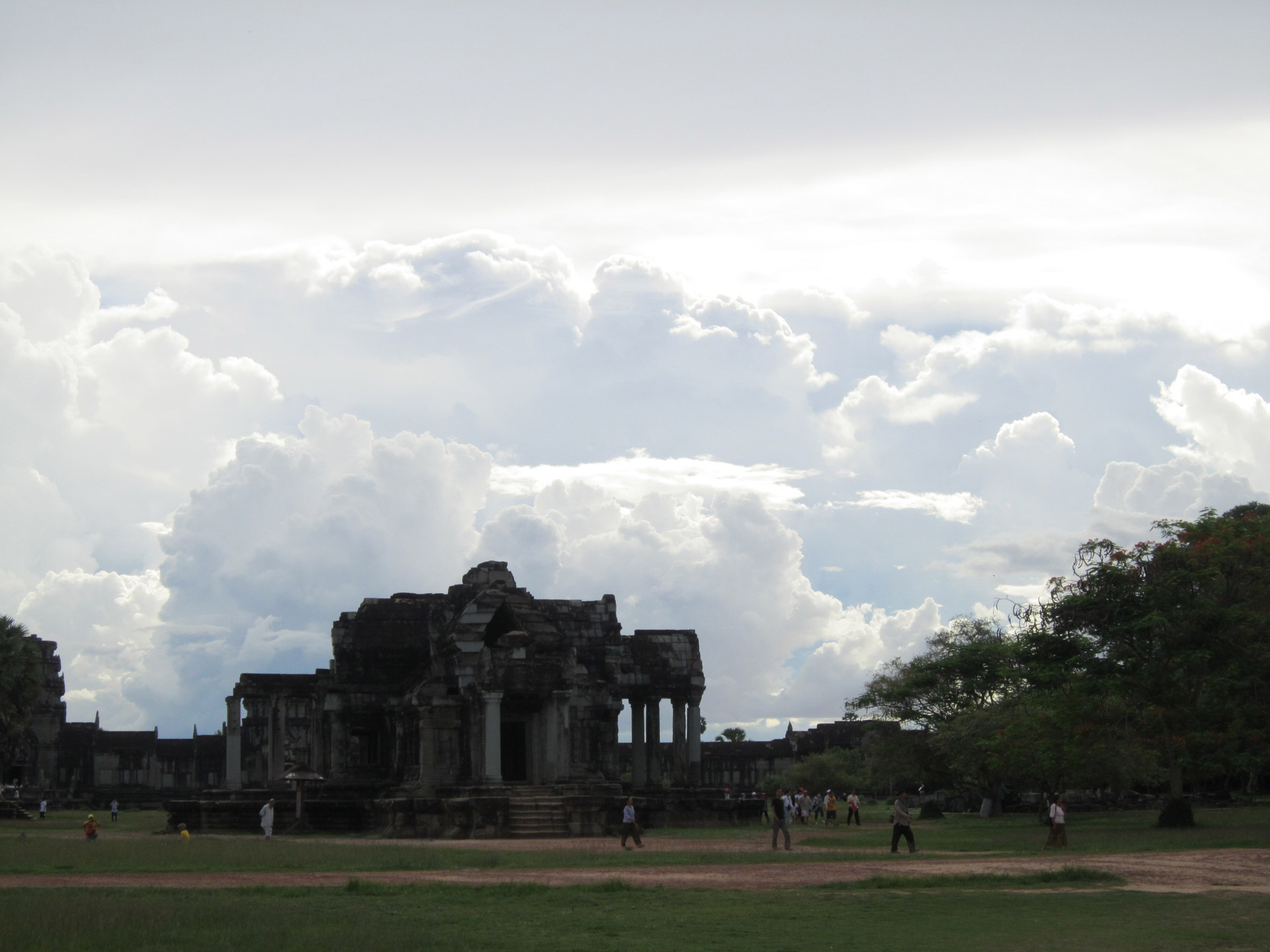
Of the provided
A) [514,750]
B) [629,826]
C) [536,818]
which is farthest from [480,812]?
[629,826]

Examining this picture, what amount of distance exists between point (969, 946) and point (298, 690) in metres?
44.1

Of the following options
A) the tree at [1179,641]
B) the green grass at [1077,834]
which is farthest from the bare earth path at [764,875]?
the tree at [1179,641]

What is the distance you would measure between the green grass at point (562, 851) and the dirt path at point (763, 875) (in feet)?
3.58

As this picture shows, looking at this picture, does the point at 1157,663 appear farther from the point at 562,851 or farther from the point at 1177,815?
the point at 562,851

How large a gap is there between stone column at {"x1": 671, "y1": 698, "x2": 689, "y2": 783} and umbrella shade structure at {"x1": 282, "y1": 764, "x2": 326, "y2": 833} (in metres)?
15.9

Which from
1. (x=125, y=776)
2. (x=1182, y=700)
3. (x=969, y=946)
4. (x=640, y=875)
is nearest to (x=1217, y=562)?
(x=1182, y=700)

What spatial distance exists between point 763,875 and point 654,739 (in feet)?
101

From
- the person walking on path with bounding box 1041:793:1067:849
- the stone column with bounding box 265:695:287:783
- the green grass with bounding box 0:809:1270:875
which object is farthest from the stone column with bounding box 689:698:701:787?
the person walking on path with bounding box 1041:793:1067:849

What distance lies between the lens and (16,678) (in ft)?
182

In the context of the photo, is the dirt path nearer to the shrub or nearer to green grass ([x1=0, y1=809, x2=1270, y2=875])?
green grass ([x1=0, y1=809, x2=1270, y2=875])

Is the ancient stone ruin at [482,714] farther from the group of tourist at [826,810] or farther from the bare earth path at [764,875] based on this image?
the bare earth path at [764,875]

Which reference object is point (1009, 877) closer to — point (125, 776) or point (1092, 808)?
point (1092, 808)

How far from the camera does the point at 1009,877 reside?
923 inches

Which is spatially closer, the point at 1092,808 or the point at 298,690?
the point at 298,690
